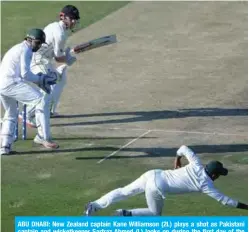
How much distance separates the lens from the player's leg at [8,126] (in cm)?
1838

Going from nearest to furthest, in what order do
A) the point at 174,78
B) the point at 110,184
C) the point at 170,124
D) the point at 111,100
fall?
1. the point at 110,184
2. the point at 170,124
3. the point at 111,100
4. the point at 174,78

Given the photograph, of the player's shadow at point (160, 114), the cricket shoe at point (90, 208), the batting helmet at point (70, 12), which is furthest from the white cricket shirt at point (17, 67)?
the cricket shoe at point (90, 208)

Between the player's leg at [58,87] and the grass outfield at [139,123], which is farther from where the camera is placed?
the player's leg at [58,87]

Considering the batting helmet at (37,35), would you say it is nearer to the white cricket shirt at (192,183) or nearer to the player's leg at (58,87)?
the player's leg at (58,87)

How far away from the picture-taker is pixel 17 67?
18219 mm

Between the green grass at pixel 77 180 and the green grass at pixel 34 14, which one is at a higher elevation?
the green grass at pixel 34 14

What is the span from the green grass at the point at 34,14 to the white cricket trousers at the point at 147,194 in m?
11.2

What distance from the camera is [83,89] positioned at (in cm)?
2225

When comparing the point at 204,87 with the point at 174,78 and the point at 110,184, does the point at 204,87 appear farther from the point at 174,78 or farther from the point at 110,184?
the point at 110,184

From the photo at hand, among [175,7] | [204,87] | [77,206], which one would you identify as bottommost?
[77,206]

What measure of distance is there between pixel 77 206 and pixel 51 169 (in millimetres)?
1829

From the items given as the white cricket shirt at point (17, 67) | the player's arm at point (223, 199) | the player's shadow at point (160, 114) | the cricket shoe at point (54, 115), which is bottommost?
the player's arm at point (223, 199)

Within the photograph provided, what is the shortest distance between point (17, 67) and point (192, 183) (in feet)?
14.7

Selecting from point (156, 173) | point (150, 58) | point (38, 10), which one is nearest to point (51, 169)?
point (156, 173)
